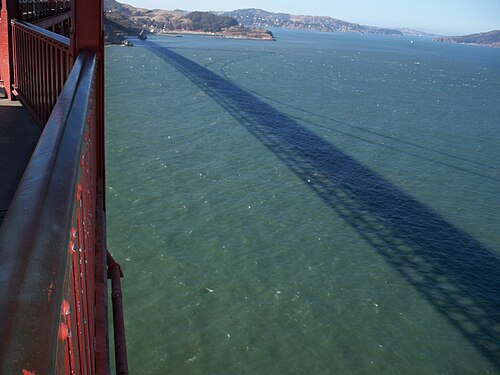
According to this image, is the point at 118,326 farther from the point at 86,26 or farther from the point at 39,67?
the point at 39,67

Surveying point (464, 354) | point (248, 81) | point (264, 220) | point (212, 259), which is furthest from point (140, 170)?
point (248, 81)

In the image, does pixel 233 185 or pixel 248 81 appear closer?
pixel 233 185

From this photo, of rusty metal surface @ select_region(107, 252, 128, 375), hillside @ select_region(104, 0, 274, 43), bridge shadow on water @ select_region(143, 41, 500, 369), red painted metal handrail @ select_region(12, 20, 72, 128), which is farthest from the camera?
hillside @ select_region(104, 0, 274, 43)

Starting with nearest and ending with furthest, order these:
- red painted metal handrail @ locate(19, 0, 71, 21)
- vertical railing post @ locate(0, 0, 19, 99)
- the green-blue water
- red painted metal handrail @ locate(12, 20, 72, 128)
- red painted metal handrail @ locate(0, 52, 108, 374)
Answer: red painted metal handrail @ locate(0, 52, 108, 374) < red painted metal handrail @ locate(12, 20, 72, 128) < vertical railing post @ locate(0, 0, 19, 99) < red painted metal handrail @ locate(19, 0, 71, 21) < the green-blue water

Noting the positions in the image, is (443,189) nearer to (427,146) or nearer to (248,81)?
(427,146)

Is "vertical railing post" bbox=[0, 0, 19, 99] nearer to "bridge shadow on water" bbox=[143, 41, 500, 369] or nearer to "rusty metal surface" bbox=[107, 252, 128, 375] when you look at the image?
"rusty metal surface" bbox=[107, 252, 128, 375]

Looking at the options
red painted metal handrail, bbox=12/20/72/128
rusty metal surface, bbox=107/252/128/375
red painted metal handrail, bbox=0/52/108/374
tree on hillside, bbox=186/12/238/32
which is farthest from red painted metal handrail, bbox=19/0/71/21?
tree on hillside, bbox=186/12/238/32
